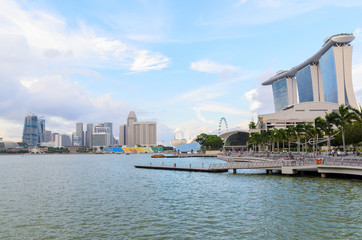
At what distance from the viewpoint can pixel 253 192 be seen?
128 feet

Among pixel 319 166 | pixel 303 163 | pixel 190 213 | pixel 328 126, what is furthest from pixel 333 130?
pixel 190 213

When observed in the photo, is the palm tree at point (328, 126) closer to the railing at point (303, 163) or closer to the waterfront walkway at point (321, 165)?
the waterfront walkway at point (321, 165)

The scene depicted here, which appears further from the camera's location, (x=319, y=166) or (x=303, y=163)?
(x=303, y=163)

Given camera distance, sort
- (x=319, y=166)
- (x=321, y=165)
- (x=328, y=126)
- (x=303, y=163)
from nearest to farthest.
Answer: (x=321, y=165)
(x=319, y=166)
(x=303, y=163)
(x=328, y=126)

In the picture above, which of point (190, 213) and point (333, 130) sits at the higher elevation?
point (333, 130)

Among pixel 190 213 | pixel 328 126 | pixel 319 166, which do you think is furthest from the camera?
pixel 328 126

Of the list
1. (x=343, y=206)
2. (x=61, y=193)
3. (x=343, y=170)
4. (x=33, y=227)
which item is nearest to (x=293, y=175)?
(x=343, y=170)

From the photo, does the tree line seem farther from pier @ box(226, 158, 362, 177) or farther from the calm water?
the calm water

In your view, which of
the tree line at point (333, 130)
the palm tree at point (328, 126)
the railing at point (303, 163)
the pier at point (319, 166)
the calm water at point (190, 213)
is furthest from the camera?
the palm tree at point (328, 126)

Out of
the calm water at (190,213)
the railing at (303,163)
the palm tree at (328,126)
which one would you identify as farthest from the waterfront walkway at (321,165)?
the palm tree at (328,126)

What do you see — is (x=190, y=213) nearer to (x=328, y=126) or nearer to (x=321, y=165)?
(x=321, y=165)

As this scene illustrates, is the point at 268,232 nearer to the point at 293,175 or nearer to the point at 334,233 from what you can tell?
the point at 334,233

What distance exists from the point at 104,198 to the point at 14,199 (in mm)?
11734

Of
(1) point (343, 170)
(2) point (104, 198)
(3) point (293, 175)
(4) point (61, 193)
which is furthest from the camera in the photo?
(3) point (293, 175)
